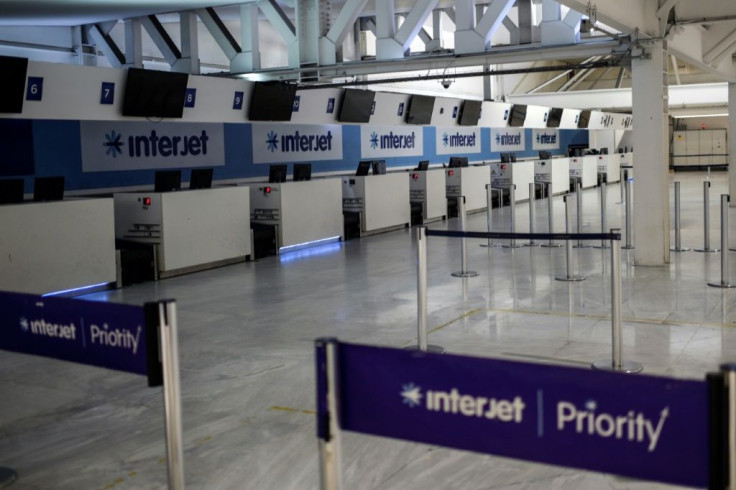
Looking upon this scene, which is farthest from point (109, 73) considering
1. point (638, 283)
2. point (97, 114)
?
point (638, 283)

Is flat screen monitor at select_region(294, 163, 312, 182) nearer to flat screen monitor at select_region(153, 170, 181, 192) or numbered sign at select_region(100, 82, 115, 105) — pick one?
flat screen monitor at select_region(153, 170, 181, 192)

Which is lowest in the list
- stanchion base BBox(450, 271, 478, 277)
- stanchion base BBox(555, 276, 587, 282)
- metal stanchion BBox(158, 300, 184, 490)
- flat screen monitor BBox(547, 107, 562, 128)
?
stanchion base BBox(555, 276, 587, 282)

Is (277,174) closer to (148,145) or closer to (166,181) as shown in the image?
(148,145)

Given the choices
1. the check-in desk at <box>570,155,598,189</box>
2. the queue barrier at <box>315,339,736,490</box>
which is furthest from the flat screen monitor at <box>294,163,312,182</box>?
the check-in desk at <box>570,155,598,189</box>

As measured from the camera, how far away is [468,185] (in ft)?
62.4

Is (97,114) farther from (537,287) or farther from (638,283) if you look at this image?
(638,283)

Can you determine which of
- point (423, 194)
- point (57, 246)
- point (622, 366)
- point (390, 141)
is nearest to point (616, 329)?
point (622, 366)

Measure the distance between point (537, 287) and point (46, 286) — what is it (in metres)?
5.31

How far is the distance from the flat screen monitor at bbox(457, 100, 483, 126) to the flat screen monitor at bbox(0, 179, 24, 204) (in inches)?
461

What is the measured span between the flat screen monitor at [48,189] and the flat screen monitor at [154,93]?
122cm

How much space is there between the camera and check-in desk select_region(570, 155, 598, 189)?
25438 millimetres

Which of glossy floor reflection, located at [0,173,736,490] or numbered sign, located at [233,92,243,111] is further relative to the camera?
numbered sign, located at [233,92,243,111]

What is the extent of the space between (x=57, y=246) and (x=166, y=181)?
214 centimetres

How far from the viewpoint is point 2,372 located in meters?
6.28
